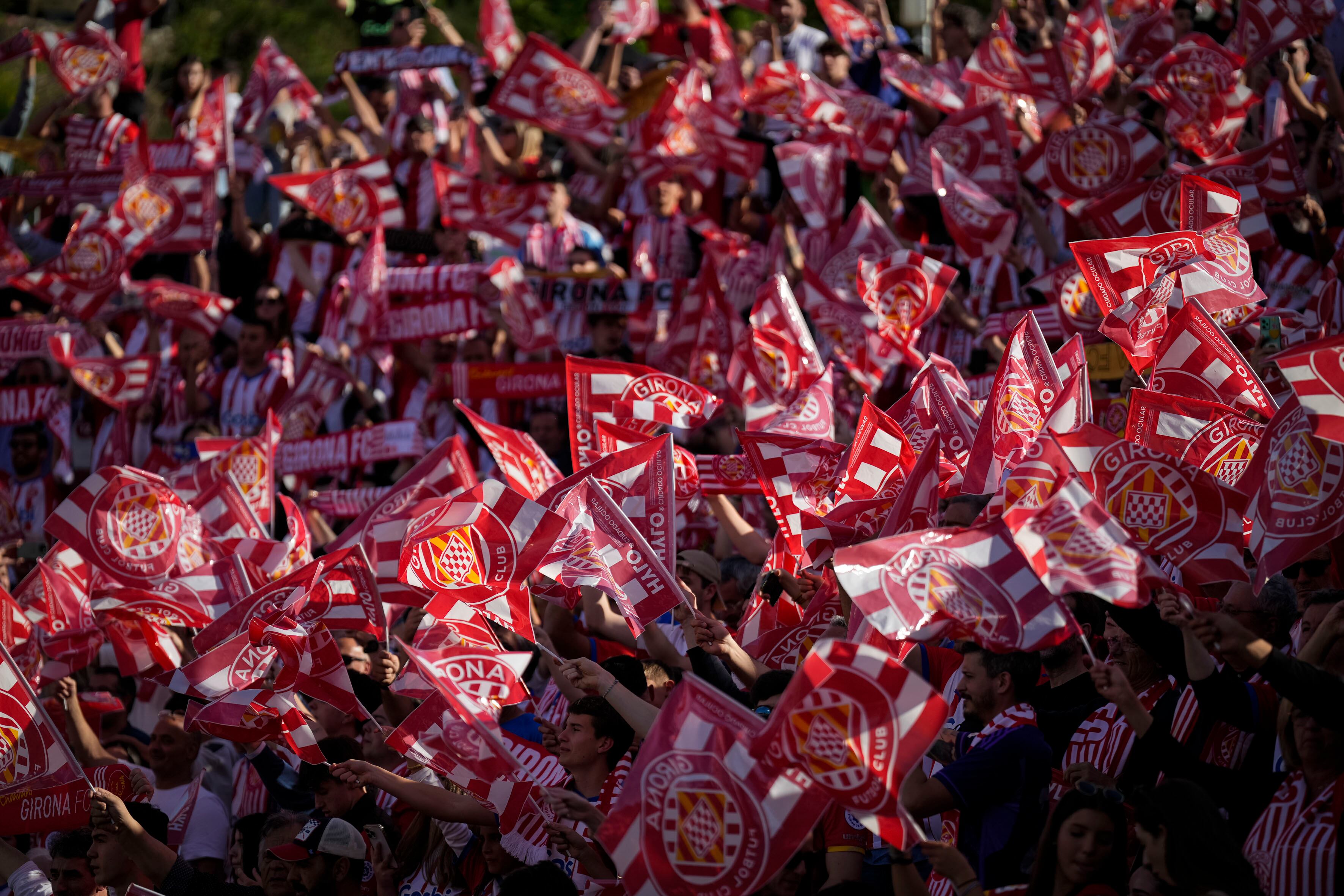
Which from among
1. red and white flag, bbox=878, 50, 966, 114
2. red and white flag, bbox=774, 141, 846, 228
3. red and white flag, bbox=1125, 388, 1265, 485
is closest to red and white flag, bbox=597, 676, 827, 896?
red and white flag, bbox=1125, 388, 1265, 485

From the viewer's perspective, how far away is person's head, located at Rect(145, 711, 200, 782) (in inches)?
267

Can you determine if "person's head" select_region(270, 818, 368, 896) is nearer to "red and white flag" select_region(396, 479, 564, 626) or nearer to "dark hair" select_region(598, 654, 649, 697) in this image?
"red and white flag" select_region(396, 479, 564, 626)

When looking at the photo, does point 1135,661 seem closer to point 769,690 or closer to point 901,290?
point 769,690

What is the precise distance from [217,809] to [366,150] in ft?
26.0

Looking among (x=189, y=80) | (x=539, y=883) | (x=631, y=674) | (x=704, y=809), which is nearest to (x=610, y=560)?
(x=631, y=674)

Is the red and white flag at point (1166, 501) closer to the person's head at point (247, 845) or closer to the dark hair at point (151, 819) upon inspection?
the person's head at point (247, 845)

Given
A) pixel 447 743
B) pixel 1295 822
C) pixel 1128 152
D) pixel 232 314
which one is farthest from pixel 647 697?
pixel 232 314

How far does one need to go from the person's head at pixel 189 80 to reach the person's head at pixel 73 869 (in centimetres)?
917

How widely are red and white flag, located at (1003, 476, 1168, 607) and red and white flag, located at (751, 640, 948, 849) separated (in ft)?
1.62

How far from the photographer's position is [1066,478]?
4.52 m

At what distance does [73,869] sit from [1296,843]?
4.15 m

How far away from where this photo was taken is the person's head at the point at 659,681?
18.0 feet

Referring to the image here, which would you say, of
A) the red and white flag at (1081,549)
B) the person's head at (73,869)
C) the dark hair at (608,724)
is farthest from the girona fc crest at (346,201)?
the red and white flag at (1081,549)

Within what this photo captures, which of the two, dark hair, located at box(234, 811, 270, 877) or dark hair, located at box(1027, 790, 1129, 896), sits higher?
dark hair, located at box(1027, 790, 1129, 896)
